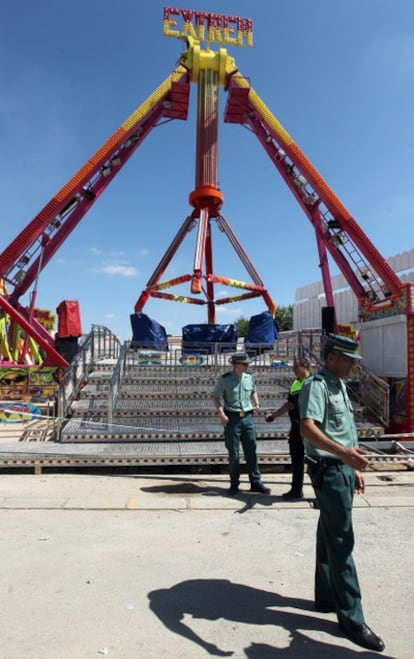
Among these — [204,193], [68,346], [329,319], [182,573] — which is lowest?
[182,573]

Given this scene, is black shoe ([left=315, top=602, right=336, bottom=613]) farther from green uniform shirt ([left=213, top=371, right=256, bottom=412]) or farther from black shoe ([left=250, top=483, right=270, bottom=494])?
green uniform shirt ([left=213, top=371, right=256, bottom=412])

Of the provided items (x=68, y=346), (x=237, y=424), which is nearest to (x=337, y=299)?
(x=68, y=346)

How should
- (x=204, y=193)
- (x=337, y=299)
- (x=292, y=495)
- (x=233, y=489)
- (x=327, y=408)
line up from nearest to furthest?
(x=327, y=408) < (x=292, y=495) < (x=233, y=489) < (x=204, y=193) < (x=337, y=299)

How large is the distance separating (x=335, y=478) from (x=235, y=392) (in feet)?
9.87

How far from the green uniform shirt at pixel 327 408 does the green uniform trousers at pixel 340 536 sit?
0.54 ft

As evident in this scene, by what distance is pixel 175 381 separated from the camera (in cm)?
1074

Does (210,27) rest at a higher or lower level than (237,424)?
higher

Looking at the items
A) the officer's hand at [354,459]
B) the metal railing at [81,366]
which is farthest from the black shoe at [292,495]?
the metal railing at [81,366]

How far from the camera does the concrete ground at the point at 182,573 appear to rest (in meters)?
2.73

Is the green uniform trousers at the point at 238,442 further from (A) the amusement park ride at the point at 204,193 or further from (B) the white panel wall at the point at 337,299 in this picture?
(B) the white panel wall at the point at 337,299

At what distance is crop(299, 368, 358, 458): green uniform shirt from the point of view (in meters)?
2.91

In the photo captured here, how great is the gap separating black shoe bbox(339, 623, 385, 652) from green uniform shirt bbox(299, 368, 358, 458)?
1.05m

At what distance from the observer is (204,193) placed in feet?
70.3

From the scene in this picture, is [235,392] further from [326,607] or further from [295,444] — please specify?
[326,607]
